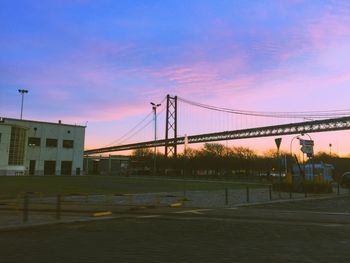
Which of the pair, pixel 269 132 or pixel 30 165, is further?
pixel 269 132

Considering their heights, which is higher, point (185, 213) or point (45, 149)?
point (45, 149)

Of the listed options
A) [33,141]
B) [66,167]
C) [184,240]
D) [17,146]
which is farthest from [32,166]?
[184,240]

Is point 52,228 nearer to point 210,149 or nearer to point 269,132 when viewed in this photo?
point 269,132

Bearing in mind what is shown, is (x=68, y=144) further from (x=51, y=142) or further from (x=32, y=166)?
(x=32, y=166)

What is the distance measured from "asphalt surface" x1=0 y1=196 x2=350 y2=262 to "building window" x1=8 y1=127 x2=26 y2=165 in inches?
2706

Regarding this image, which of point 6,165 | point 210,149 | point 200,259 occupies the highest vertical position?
point 210,149

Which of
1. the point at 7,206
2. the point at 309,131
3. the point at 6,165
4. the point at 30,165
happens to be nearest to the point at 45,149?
the point at 30,165

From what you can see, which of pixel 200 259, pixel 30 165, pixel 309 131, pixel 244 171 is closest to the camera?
pixel 200 259

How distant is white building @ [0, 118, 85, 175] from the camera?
80.1m

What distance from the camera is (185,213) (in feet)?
58.0

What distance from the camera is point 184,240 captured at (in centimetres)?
1086

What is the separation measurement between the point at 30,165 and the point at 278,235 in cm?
8408

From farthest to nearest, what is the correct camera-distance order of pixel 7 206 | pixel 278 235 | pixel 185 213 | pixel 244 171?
pixel 244 171 < pixel 7 206 < pixel 185 213 < pixel 278 235

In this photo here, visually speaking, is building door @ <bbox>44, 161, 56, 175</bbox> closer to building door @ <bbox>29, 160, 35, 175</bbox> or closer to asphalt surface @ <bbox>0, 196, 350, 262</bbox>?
building door @ <bbox>29, 160, 35, 175</bbox>
